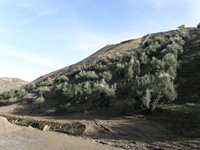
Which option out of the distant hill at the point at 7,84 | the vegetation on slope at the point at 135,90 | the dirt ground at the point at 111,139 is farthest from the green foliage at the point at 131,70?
the distant hill at the point at 7,84

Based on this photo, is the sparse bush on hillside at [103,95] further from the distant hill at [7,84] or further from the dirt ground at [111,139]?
the distant hill at [7,84]

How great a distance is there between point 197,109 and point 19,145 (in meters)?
15.2

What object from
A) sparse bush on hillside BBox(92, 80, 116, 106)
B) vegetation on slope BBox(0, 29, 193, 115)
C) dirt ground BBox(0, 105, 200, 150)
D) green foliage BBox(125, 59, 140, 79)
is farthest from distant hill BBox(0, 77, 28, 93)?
dirt ground BBox(0, 105, 200, 150)

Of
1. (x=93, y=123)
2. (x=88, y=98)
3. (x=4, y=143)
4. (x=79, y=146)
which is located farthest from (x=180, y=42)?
(x=4, y=143)

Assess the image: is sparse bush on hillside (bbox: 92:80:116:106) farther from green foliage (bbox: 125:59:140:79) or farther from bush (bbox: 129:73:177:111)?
green foliage (bbox: 125:59:140:79)

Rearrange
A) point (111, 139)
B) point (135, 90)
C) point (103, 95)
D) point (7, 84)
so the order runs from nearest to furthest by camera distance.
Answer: point (111, 139) < point (135, 90) < point (103, 95) < point (7, 84)

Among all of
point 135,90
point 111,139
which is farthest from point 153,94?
point 111,139

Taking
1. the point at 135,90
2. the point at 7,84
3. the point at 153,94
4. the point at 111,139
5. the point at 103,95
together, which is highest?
the point at 7,84

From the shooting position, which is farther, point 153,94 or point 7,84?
point 7,84

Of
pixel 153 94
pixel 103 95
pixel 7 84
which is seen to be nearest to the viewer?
pixel 153 94

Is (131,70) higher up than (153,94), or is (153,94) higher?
(131,70)

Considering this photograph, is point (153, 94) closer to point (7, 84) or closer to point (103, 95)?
point (103, 95)

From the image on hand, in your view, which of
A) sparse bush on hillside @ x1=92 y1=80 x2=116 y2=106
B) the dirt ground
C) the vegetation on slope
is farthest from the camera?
sparse bush on hillside @ x1=92 y1=80 x2=116 y2=106

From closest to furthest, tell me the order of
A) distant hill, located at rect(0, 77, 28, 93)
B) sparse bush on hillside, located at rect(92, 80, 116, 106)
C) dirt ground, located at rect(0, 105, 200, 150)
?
dirt ground, located at rect(0, 105, 200, 150) → sparse bush on hillside, located at rect(92, 80, 116, 106) → distant hill, located at rect(0, 77, 28, 93)
